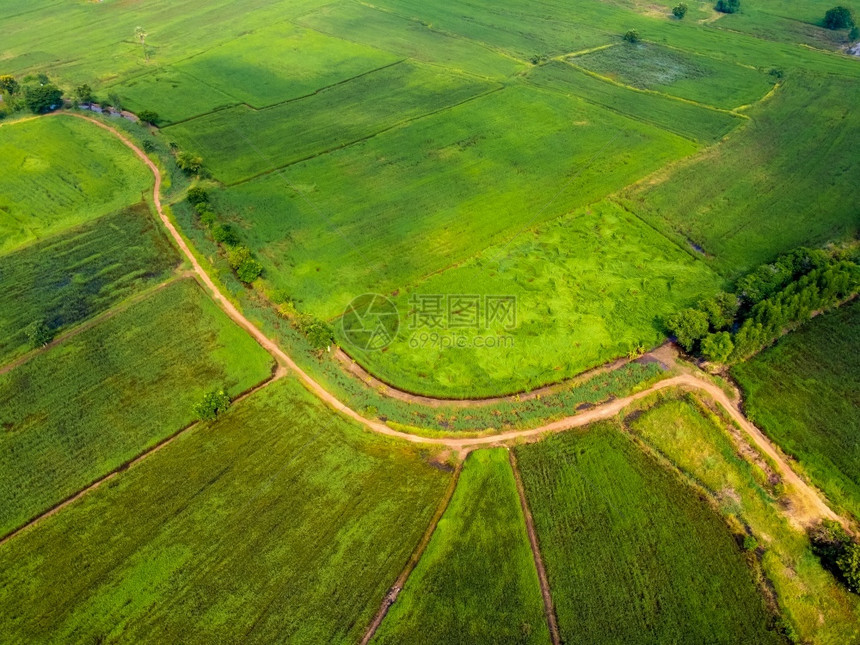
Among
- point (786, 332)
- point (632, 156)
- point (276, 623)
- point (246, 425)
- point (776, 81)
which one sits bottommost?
point (276, 623)

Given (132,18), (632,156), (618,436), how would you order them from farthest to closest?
1. (132,18)
2. (632,156)
3. (618,436)

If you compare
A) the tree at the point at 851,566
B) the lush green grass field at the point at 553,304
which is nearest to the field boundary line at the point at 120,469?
the lush green grass field at the point at 553,304

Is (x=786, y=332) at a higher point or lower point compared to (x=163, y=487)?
higher

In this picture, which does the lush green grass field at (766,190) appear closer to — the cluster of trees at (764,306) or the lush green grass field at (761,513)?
the cluster of trees at (764,306)

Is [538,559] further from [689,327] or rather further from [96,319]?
[96,319]

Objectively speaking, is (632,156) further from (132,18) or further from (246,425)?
(132,18)

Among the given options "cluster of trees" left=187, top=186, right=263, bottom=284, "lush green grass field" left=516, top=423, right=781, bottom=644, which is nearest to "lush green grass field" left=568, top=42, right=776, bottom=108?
"cluster of trees" left=187, top=186, right=263, bottom=284

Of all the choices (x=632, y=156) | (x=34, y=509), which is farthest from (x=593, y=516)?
(x=632, y=156)

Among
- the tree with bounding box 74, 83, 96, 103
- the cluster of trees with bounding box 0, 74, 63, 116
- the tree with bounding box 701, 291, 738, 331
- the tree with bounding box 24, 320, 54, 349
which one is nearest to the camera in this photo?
the tree with bounding box 24, 320, 54, 349

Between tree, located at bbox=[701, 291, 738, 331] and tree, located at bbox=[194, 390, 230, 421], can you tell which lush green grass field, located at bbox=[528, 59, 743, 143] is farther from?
tree, located at bbox=[194, 390, 230, 421]
